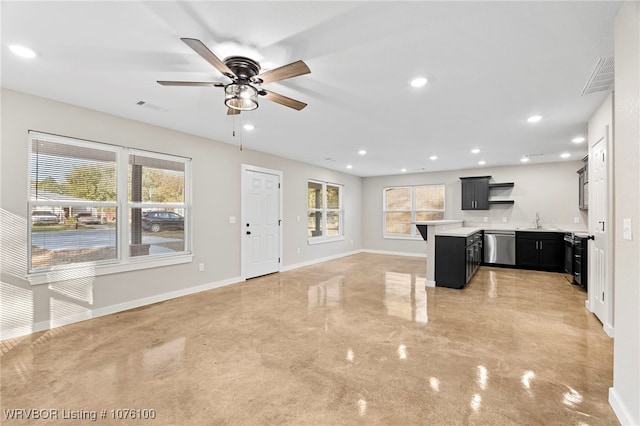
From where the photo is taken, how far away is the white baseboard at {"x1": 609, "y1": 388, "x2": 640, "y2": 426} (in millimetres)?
1641

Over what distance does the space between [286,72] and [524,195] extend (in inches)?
285

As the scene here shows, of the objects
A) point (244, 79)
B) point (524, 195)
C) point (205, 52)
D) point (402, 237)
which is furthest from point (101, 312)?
point (524, 195)

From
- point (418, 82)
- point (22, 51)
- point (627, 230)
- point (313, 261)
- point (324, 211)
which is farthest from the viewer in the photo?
point (324, 211)

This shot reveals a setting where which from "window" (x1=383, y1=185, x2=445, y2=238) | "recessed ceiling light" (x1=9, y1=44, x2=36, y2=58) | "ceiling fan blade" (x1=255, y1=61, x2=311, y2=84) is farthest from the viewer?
"window" (x1=383, y1=185, x2=445, y2=238)

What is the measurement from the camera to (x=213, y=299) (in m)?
4.30

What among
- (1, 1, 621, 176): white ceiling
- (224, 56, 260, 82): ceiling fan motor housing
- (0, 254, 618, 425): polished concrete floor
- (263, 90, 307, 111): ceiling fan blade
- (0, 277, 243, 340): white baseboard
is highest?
(1, 1, 621, 176): white ceiling

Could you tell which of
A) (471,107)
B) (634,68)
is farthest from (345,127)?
(634,68)

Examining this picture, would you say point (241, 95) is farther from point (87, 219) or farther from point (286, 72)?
point (87, 219)

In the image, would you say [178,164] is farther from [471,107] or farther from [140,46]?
[471,107]

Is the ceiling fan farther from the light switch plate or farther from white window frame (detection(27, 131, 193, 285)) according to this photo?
the light switch plate

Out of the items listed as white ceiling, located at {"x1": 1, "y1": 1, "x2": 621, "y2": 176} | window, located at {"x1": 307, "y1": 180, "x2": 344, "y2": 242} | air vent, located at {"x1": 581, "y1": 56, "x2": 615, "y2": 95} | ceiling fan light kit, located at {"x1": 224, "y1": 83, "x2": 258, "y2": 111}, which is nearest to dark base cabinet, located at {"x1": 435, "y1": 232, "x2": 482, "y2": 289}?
white ceiling, located at {"x1": 1, "y1": 1, "x2": 621, "y2": 176}

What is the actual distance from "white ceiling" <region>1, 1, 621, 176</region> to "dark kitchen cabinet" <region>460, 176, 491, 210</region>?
3.02 m

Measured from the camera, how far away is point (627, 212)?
1751mm

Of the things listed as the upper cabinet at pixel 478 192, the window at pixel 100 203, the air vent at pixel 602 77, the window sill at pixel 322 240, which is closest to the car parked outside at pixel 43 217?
the window at pixel 100 203
